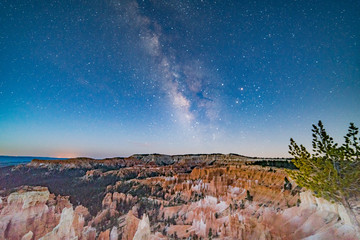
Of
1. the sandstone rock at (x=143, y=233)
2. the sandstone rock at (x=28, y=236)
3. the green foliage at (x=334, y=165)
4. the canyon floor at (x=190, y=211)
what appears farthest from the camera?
the sandstone rock at (x=28, y=236)

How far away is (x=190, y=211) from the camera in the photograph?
36562mm

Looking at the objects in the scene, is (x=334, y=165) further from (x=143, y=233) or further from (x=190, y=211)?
(x=190, y=211)

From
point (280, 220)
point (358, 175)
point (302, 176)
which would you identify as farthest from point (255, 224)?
point (358, 175)

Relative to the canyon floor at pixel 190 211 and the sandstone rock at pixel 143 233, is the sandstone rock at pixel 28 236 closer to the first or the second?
the canyon floor at pixel 190 211

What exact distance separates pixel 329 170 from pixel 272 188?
28.5 metres

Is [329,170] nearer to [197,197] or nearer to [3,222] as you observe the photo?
[197,197]

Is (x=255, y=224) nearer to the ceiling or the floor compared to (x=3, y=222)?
nearer to the ceiling

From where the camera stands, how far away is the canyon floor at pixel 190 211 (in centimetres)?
1754

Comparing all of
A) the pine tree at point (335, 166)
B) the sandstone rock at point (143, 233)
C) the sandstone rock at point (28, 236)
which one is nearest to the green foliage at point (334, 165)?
the pine tree at point (335, 166)

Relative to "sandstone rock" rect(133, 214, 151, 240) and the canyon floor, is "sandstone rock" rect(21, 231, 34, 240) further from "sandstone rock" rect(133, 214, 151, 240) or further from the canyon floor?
"sandstone rock" rect(133, 214, 151, 240)

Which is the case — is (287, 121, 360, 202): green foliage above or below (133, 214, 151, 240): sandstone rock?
above

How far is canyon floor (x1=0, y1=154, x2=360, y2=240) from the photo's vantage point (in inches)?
691

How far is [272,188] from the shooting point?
33.3 meters

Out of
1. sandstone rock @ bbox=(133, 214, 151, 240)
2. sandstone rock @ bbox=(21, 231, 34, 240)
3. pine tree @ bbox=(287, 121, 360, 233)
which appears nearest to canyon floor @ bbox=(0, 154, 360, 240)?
sandstone rock @ bbox=(133, 214, 151, 240)
